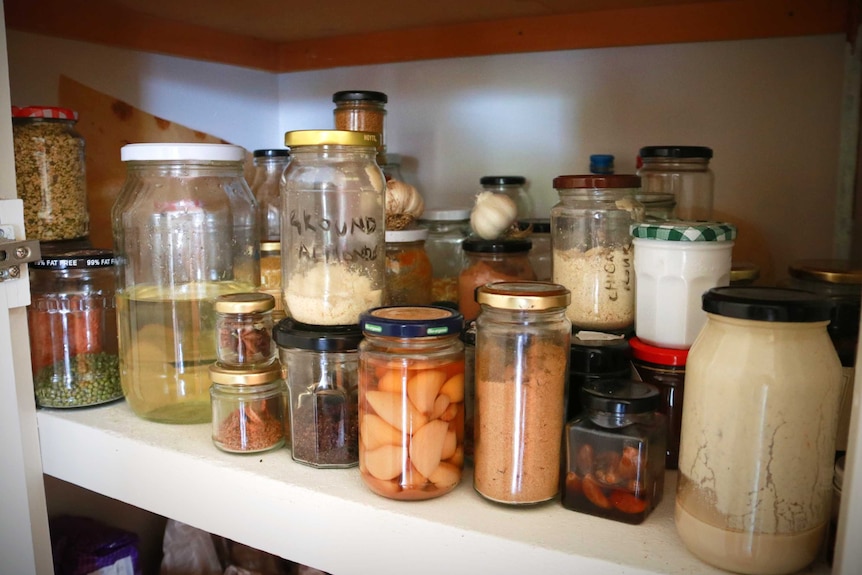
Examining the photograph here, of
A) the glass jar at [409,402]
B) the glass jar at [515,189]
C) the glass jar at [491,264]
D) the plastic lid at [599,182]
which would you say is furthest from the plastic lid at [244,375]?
the glass jar at [515,189]

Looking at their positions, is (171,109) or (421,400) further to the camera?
(171,109)

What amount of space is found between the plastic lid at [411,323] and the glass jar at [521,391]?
3cm

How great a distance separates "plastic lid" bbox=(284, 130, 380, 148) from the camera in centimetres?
66

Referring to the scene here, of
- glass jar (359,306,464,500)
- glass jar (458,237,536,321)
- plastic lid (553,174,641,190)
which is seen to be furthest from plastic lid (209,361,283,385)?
plastic lid (553,174,641,190)

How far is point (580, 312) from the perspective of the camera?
74 centimetres

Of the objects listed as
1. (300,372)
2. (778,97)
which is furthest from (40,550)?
(778,97)

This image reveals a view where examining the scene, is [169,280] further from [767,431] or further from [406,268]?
[767,431]

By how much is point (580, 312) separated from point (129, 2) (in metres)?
0.80

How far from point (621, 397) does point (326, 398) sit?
0.28 m

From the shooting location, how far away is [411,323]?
1.93ft

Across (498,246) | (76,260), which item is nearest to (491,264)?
(498,246)

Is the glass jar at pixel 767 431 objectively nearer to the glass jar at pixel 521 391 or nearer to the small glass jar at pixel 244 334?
the glass jar at pixel 521 391

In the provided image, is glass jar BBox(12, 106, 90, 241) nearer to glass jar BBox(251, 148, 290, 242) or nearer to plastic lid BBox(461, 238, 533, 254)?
Result: glass jar BBox(251, 148, 290, 242)

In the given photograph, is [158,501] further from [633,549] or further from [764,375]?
[764,375]
